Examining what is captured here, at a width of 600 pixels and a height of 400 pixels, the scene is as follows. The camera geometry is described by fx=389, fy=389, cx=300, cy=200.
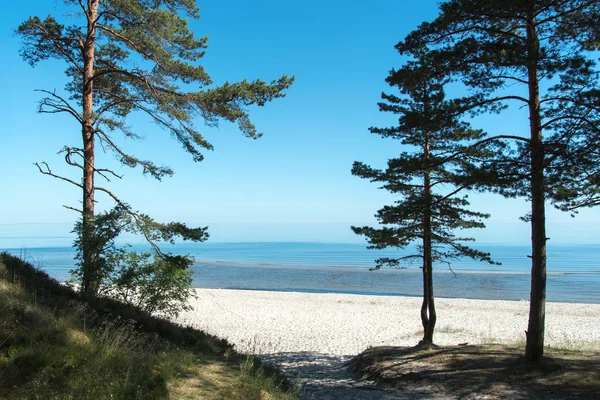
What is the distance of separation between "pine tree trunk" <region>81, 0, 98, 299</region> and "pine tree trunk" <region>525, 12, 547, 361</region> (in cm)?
956

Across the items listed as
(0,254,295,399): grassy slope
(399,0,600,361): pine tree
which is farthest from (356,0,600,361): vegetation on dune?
(0,254,295,399): grassy slope

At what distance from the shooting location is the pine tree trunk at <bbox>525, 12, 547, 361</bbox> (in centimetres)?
781

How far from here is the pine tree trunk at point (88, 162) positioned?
354 inches

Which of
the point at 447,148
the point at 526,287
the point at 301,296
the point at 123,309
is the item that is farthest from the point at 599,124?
the point at 526,287

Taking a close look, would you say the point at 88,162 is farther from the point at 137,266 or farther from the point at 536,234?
the point at 536,234

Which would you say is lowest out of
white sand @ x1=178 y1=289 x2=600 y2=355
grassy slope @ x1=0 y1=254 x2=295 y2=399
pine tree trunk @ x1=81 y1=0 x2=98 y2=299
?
white sand @ x1=178 y1=289 x2=600 y2=355

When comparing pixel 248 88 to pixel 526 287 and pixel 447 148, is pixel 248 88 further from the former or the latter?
pixel 526 287

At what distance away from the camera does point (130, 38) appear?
32.7ft

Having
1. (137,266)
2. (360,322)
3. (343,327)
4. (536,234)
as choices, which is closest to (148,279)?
(137,266)

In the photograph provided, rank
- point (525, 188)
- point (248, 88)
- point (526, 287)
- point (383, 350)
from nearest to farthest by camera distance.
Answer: point (525, 188) → point (248, 88) → point (383, 350) → point (526, 287)

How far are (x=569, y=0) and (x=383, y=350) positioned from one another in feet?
31.5

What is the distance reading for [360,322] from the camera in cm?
2011

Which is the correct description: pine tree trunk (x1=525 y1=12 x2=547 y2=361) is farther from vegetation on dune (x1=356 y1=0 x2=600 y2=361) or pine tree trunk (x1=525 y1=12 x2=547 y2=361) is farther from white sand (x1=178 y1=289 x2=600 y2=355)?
white sand (x1=178 y1=289 x2=600 y2=355)

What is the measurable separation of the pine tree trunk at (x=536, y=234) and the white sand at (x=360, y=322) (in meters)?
6.29
